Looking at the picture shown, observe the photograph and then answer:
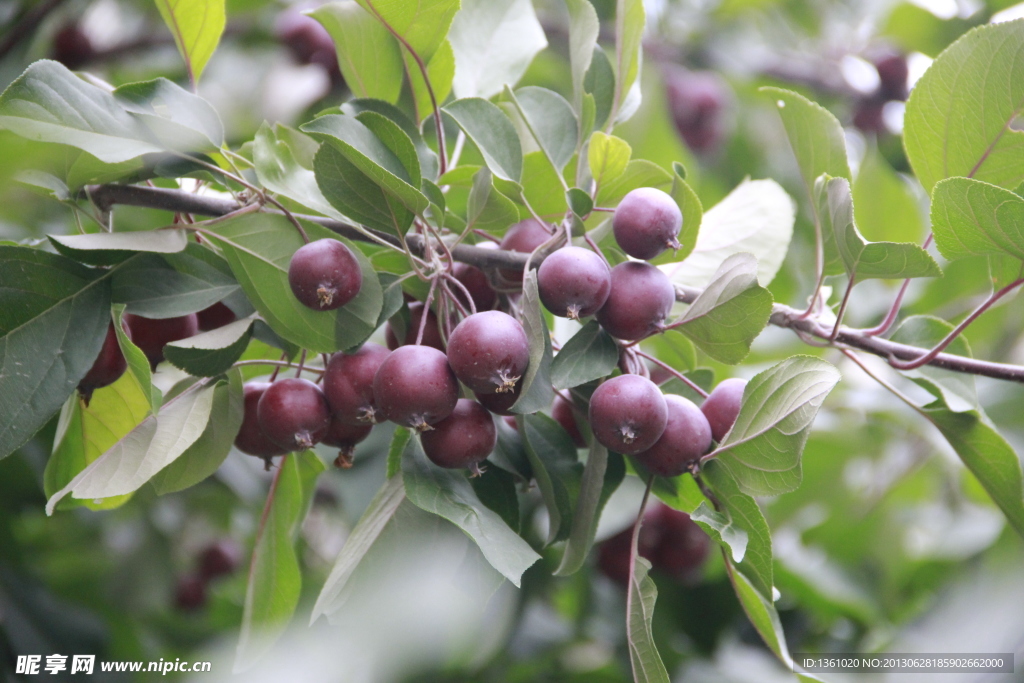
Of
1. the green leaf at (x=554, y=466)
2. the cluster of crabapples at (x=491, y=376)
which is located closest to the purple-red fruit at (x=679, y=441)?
the cluster of crabapples at (x=491, y=376)

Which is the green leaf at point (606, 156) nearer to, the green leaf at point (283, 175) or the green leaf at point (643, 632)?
the green leaf at point (283, 175)

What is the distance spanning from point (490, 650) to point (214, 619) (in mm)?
1015

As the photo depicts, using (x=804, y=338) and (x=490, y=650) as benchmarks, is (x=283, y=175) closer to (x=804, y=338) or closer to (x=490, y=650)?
(x=804, y=338)

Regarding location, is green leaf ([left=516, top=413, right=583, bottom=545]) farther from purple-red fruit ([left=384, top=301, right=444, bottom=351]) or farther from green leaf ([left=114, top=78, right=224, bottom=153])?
green leaf ([left=114, top=78, right=224, bottom=153])

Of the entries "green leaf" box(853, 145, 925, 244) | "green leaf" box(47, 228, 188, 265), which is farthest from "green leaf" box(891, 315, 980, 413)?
"green leaf" box(853, 145, 925, 244)

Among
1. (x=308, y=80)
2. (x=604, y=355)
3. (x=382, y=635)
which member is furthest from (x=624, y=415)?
(x=308, y=80)

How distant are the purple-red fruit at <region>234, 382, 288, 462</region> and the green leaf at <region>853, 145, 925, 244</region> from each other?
1637 mm

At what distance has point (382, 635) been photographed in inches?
53.7

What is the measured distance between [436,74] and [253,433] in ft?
1.77

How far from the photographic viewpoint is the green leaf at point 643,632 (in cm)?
88

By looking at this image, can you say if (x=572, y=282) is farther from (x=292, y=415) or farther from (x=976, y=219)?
(x=976, y=219)

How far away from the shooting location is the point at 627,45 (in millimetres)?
1058

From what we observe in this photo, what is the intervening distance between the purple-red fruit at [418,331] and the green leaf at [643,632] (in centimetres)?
36

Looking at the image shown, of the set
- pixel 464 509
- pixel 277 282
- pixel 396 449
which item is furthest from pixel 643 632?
pixel 277 282
